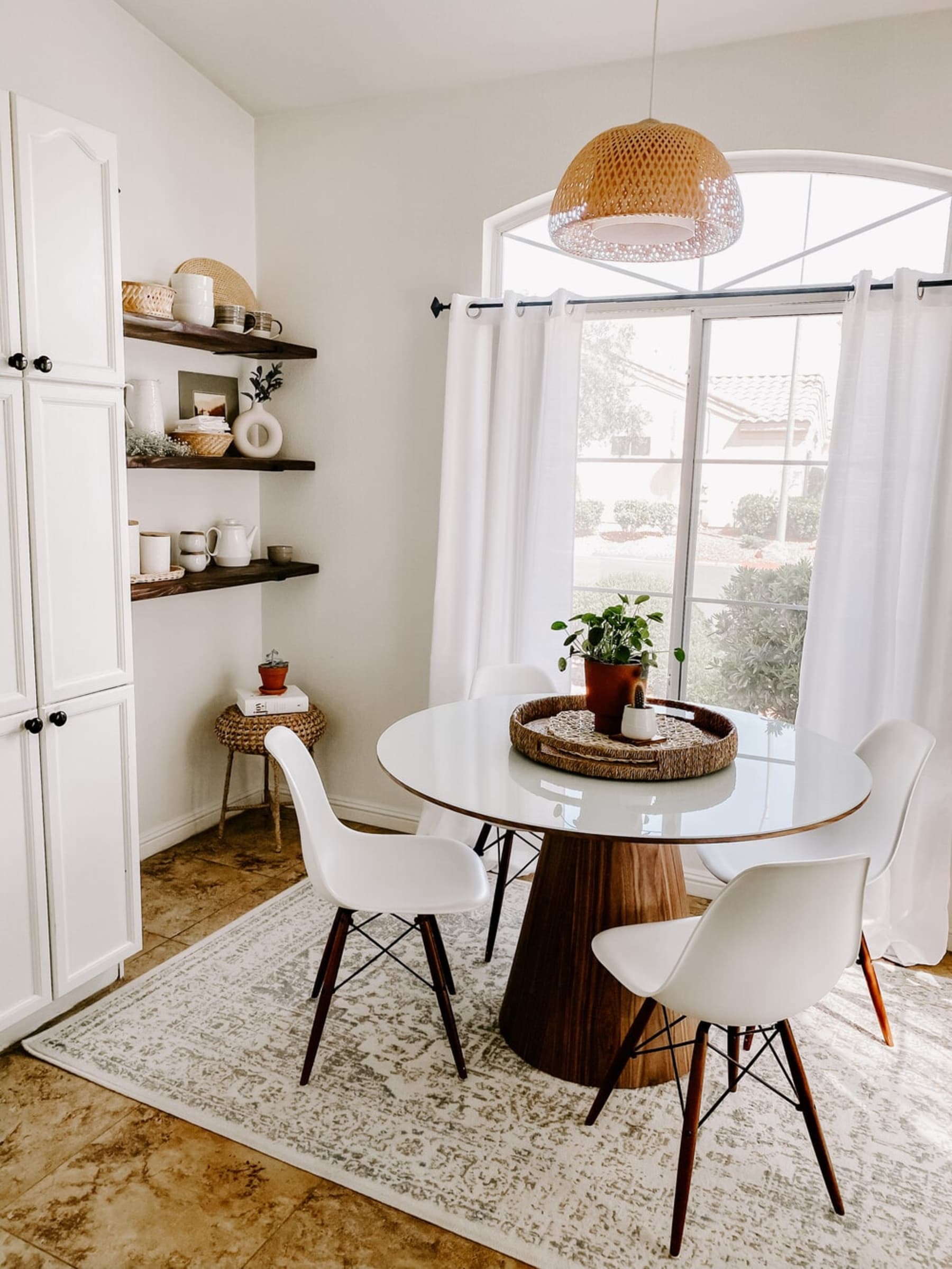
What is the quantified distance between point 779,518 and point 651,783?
4.63 feet

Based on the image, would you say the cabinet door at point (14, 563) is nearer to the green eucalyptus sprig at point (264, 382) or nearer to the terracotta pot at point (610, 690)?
the terracotta pot at point (610, 690)

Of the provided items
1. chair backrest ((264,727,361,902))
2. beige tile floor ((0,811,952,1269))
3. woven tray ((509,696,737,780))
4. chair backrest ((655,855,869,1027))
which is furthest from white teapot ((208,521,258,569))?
chair backrest ((655,855,869,1027))

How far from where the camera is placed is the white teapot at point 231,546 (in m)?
3.55

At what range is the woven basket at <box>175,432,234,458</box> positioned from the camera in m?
3.32

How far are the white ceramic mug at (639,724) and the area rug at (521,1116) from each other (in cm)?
85

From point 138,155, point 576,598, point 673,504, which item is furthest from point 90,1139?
point 138,155

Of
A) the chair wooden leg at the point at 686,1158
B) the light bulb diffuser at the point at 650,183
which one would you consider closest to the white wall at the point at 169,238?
the light bulb diffuser at the point at 650,183

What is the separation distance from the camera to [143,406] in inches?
122

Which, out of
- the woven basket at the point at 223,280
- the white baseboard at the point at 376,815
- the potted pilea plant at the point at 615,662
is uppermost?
the woven basket at the point at 223,280

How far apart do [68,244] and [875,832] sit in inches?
98.1

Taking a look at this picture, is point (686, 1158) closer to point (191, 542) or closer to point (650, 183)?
point (650, 183)

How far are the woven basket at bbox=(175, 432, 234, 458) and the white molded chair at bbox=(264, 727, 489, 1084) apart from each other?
1408 mm

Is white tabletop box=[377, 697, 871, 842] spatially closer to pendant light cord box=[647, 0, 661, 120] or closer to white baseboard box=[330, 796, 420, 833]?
white baseboard box=[330, 796, 420, 833]

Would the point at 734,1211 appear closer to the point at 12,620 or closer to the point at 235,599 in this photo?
the point at 12,620
